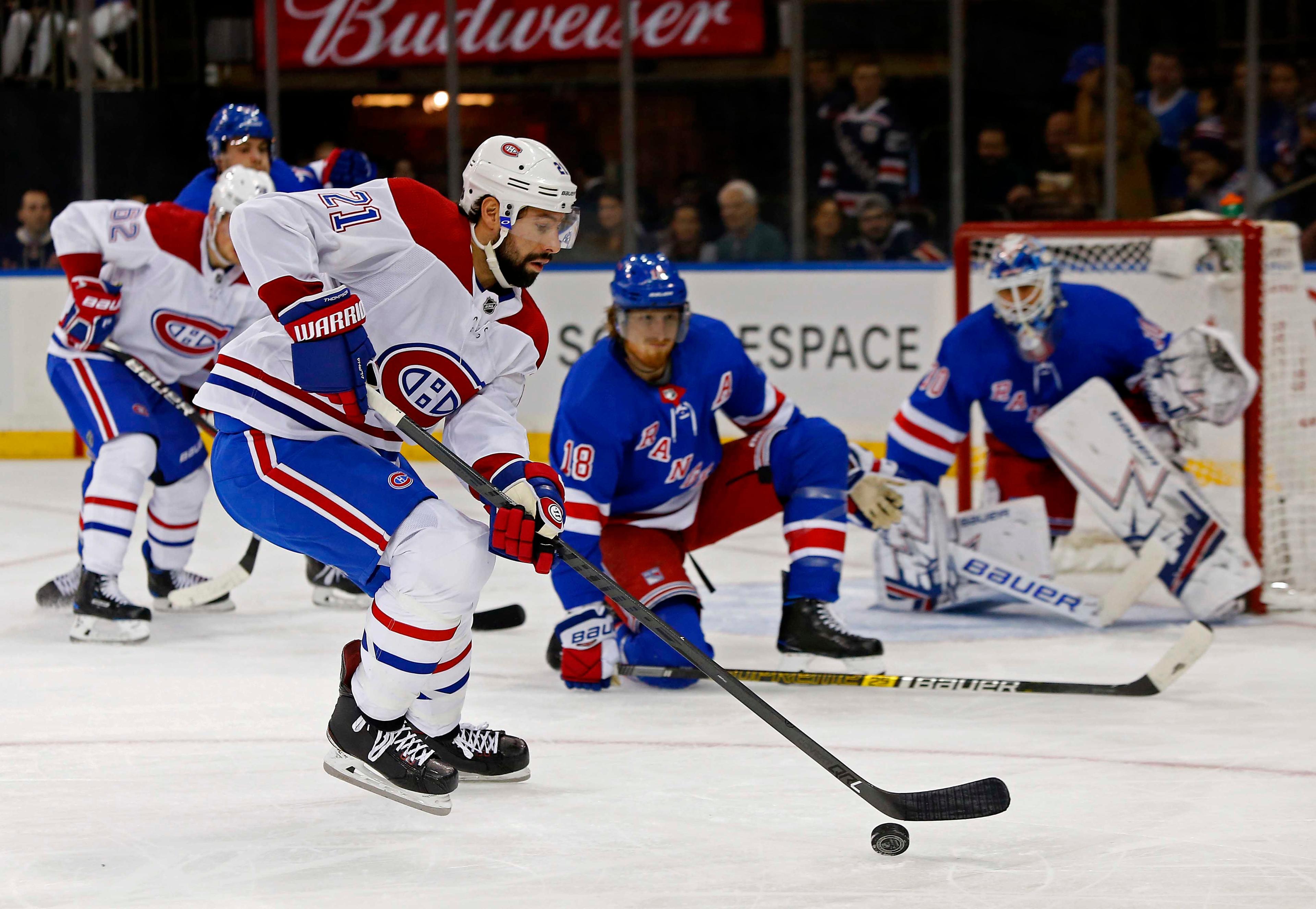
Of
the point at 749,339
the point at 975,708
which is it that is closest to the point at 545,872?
the point at 975,708

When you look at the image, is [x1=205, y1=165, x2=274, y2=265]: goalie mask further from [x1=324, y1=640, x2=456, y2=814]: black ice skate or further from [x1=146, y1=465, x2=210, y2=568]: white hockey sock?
[x1=324, y1=640, x2=456, y2=814]: black ice skate

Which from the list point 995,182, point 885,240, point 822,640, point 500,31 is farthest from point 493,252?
point 500,31

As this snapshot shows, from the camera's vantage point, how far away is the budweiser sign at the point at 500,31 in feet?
24.4

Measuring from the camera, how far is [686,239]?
727 centimetres

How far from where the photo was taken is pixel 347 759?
2486 mm

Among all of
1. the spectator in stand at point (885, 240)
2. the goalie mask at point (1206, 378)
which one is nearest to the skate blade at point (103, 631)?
the goalie mask at point (1206, 378)

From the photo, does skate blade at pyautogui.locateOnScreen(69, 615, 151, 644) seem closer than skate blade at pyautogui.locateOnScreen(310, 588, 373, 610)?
Yes

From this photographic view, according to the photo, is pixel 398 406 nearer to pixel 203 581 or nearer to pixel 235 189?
pixel 235 189

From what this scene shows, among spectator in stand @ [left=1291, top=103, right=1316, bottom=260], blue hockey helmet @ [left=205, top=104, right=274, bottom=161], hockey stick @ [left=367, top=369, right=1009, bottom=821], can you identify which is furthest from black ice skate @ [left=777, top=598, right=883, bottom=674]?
spectator in stand @ [left=1291, top=103, right=1316, bottom=260]

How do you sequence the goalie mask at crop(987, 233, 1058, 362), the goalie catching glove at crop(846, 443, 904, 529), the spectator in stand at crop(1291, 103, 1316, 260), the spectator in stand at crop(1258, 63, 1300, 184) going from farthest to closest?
the spectator in stand at crop(1258, 63, 1300, 184)
the spectator in stand at crop(1291, 103, 1316, 260)
the goalie mask at crop(987, 233, 1058, 362)
the goalie catching glove at crop(846, 443, 904, 529)

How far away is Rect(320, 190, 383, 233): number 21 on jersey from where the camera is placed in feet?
8.14

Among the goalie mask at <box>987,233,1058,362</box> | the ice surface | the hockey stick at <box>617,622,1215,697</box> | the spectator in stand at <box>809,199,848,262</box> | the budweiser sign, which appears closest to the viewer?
the ice surface

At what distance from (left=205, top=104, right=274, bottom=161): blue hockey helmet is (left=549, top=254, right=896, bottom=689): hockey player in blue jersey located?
1.38m

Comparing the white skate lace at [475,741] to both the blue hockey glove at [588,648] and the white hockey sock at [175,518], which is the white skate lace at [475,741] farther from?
the white hockey sock at [175,518]
